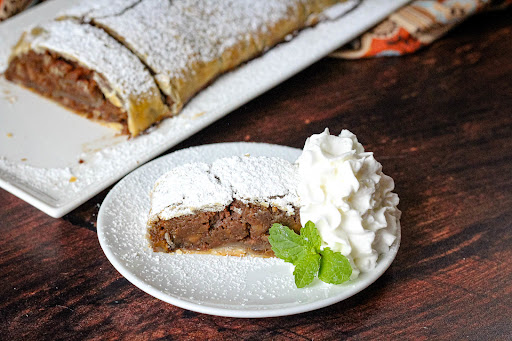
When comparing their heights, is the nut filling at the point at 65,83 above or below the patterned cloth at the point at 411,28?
above

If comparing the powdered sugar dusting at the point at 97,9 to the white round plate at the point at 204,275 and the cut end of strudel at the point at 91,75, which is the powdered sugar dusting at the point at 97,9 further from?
the white round plate at the point at 204,275

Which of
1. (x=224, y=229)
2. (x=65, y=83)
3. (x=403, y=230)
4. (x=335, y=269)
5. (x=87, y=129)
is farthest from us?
(x=65, y=83)

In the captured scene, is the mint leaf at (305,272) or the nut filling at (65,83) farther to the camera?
the nut filling at (65,83)

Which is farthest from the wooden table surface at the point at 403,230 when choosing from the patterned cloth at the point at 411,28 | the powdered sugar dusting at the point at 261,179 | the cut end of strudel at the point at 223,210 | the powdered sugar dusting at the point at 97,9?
the powdered sugar dusting at the point at 97,9

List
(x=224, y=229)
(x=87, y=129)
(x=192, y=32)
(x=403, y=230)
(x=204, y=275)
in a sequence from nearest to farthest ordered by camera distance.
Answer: (x=204, y=275) < (x=224, y=229) < (x=403, y=230) < (x=87, y=129) < (x=192, y=32)

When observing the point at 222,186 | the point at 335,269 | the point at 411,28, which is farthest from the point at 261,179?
the point at 411,28

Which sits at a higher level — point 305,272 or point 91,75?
point 91,75

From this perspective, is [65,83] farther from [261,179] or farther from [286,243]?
[286,243]
